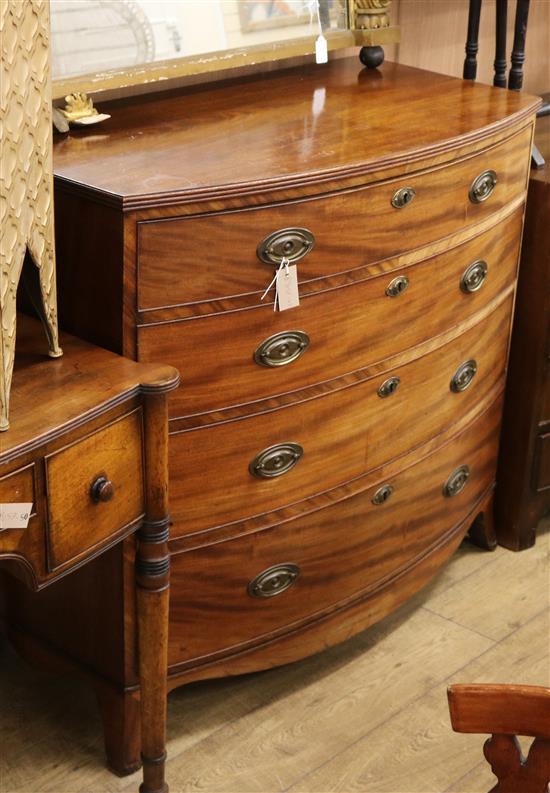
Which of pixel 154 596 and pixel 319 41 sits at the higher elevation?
pixel 319 41

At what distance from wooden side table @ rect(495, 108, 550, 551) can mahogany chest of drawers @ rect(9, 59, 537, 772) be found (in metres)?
0.10

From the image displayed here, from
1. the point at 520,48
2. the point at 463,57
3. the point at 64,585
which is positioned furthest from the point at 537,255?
the point at 64,585

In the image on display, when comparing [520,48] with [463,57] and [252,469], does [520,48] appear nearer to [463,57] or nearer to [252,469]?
[463,57]

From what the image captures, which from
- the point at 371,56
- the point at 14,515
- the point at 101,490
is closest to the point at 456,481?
the point at 371,56

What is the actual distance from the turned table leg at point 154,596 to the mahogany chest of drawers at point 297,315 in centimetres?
15

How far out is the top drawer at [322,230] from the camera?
6.10 ft

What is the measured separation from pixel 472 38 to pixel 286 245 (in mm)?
1042

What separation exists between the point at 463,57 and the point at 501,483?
3.70ft

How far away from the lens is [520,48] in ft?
9.09

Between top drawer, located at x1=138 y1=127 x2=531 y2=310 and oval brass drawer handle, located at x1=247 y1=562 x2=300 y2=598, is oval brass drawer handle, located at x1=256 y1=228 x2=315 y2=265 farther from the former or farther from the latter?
oval brass drawer handle, located at x1=247 y1=562 x2=300 y2=598

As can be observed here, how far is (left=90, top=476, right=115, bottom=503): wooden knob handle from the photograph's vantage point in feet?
5.60

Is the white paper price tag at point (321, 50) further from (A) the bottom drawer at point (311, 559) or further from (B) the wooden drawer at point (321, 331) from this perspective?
(A) the bottom drawer at point (311, 559)

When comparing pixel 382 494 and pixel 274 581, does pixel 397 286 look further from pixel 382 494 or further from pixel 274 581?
Answer: pixel 274 581

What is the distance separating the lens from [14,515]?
160cm
